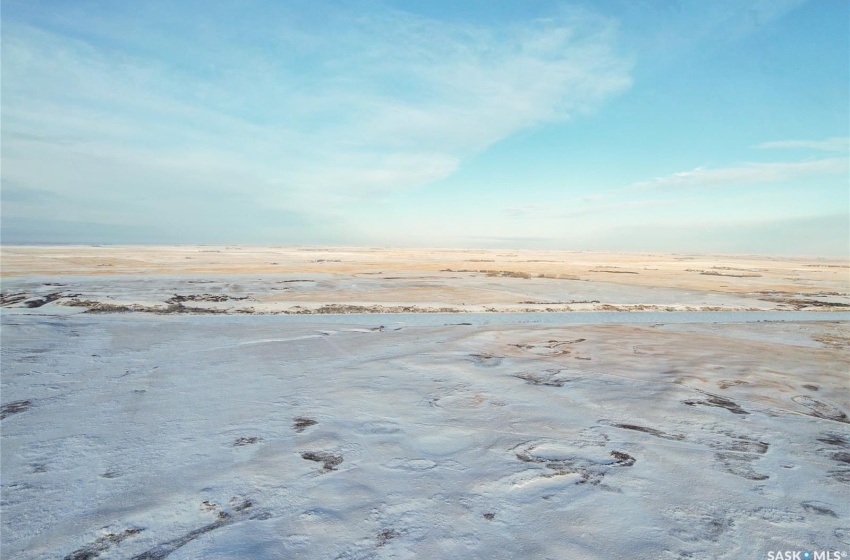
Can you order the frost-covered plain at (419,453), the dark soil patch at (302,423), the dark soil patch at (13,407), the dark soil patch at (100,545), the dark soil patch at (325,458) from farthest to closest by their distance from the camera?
the dark soil patch at (13,407) < the dark soil patch at (302,423) < the dark soil patch at (325,458) < the frost-covered plain at (419,453) < the dark soil patch at (100,545)

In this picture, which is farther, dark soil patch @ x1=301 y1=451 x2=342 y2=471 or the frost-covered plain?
dark soil patch @ x1=301 y1=451 x2=342 y2=471

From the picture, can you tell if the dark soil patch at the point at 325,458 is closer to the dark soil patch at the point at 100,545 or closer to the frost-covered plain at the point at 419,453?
the frost-covered plain at the point at 419,453

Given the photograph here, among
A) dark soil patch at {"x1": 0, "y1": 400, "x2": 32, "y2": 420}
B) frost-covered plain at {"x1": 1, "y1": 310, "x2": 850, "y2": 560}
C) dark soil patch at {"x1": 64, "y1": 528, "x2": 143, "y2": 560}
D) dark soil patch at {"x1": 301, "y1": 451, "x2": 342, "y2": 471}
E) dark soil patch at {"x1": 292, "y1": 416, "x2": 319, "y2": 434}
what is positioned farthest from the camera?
dark soil patch at {"x1": 0, "y1": 400, "x2": 32, "y2": 420}

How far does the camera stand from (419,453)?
4.63 m

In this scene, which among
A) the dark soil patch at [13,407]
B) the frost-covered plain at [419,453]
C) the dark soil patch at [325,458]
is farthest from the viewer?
the dark soil patch at [13,407]

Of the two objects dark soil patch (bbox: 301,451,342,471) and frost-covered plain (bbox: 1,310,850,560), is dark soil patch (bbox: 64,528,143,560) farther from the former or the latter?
dark soil patch (bbox: 301,451,342,471)

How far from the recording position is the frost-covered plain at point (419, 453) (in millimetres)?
3322

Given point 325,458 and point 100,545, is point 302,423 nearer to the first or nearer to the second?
point 325,458

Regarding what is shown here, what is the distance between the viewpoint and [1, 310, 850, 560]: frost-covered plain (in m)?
3.32

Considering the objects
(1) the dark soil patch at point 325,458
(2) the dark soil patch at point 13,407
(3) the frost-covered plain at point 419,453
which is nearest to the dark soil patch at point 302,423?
(3) the frost-covered plain at point 419,453

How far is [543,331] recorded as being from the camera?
38.1 feet

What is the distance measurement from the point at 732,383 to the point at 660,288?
18453mm

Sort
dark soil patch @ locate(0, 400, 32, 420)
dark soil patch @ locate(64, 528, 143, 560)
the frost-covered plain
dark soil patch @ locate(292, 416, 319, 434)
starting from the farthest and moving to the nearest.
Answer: dark soil patch @ locate(0, 400, 32, 420), dark soil patch @ locate(292, 416, 319, 434), the frost-covered plain, dark soil patch @ locate(64, 528, 143, 560)

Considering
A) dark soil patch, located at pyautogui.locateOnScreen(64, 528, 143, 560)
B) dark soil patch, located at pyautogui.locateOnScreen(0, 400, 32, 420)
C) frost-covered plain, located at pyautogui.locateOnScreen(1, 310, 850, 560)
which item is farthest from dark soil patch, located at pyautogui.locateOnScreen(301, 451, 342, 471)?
dark soil patch, located at pyautogui.locateOnScreen(0, 400, 32, 420)
